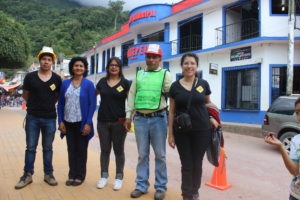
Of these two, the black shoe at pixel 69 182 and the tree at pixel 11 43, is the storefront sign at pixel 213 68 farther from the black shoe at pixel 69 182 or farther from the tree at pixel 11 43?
the tree at pixel 11 43

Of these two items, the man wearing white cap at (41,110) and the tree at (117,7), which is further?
the tree at (117,7)

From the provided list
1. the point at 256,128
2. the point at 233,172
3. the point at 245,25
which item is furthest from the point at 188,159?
the point at 245,25

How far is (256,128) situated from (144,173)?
319 inches

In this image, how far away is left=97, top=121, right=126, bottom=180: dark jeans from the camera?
4.09 metres

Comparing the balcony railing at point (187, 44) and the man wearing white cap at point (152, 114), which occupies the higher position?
the balcony railing at point (187, 44)

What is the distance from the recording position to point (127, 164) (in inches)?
233

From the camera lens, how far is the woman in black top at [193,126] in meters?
3.40

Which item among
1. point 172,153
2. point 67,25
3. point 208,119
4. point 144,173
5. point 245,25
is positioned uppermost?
point 67,25

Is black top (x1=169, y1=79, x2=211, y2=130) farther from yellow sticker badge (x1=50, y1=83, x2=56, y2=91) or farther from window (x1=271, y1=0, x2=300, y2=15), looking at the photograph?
window (x1=271, y1=0, x2=300, y2=15)

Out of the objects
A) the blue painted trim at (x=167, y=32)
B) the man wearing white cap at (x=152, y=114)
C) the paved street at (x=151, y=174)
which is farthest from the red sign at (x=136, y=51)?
the man wearing white cap at (x=152, y=114)

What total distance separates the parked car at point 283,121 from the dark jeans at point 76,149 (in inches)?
209

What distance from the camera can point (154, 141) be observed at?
380 cm

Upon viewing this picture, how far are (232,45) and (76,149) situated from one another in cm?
1085

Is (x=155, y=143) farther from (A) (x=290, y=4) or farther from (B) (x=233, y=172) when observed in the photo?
(A) (x=290, y=4)
